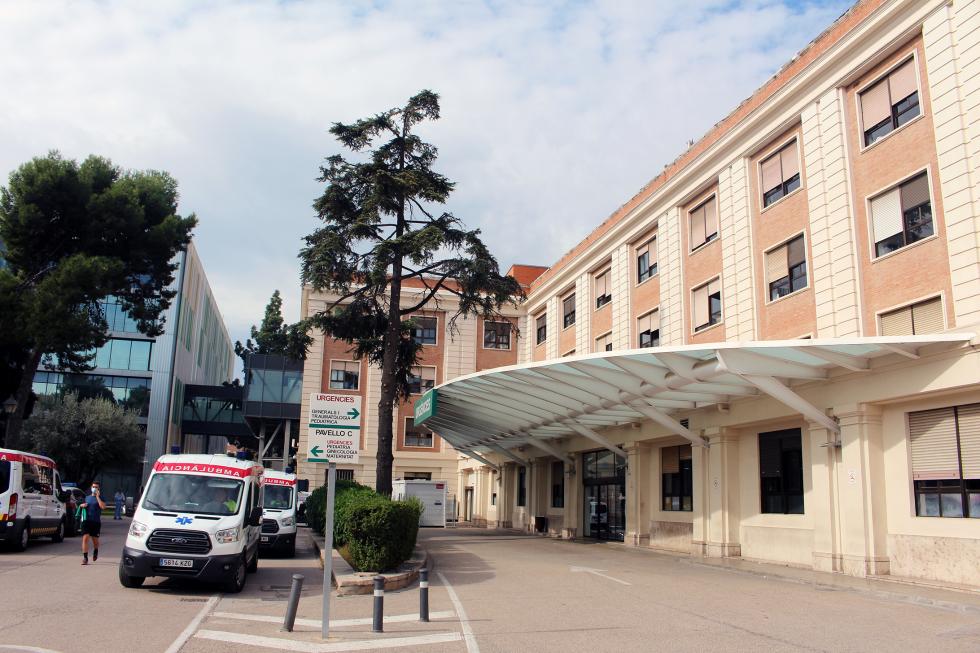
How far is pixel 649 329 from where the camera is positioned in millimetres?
26938

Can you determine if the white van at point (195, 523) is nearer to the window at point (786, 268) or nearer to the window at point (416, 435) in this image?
the window at point (786, 268)

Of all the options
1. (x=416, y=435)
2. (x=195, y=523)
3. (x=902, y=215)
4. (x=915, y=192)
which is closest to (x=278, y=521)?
(x=195, y=523)

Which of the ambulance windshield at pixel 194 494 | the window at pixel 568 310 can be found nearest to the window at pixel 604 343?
the window at pixel 568 310

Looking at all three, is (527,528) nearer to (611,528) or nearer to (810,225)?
(611,528)

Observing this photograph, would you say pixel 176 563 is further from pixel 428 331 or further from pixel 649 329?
pixel 428 331

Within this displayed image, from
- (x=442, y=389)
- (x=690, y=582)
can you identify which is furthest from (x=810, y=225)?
(x=442, y=389)

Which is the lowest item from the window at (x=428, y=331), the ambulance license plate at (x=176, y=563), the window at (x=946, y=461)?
the ambulance license plate at (x=176, y=563)

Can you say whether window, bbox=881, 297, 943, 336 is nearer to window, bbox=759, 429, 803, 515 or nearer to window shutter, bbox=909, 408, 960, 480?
window shutter, bbox=909, 408, 960, 480

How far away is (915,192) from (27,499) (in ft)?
69.3

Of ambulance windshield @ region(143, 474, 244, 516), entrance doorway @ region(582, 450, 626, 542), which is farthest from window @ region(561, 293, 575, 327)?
ambulance windshield @ region(143, 474, 244, 516)

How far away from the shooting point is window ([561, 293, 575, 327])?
34531 millimetres

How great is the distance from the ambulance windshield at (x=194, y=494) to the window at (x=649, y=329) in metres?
16.4

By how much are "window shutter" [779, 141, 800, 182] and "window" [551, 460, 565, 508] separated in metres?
17.5

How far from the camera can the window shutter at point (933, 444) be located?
46.9 ft
